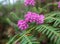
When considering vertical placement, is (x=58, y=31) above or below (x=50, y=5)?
below

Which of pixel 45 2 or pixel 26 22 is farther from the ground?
pixel 45 2

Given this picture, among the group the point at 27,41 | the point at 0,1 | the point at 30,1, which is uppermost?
the point at 0,1

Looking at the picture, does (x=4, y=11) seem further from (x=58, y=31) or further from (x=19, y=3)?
(x=58, y=31)

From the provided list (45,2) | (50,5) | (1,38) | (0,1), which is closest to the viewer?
(50,5)

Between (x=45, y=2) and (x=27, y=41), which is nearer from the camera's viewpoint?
(x=27, y=41)

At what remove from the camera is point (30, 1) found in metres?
1.02

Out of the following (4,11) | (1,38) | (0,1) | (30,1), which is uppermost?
(0,1)

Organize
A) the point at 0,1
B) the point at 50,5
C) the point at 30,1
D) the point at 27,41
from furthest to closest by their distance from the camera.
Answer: the point at 0,1 < the point at 50,5 < the point at 30,1 < the point at 27,41

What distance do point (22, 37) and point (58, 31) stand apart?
0.17 metres

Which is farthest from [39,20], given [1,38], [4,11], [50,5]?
[4,11]

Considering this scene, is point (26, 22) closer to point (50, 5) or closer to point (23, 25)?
point (23, 25)

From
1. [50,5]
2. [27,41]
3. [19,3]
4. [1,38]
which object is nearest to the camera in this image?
[27,41]

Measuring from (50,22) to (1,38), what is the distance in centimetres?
80

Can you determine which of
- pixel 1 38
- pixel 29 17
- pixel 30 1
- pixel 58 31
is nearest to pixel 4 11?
pixel 1 38
